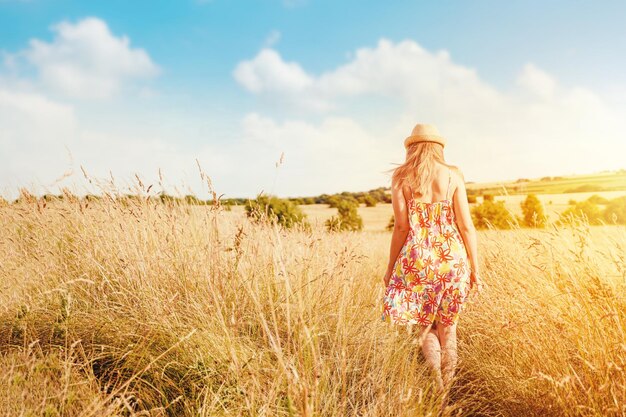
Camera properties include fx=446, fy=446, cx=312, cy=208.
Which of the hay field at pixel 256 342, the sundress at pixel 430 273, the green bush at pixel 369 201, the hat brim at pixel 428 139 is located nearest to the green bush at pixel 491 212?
the hay field at pixel 256 342

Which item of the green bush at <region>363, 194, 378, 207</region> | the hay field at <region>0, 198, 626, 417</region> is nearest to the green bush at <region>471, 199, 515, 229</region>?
the hay field at <region>0, 198, 626, 417</region>

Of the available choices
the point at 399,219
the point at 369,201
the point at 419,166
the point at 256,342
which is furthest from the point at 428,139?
the point at 369,201

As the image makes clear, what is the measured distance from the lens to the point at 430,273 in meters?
3.23

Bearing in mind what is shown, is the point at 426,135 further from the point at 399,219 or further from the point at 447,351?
the point at 447,351

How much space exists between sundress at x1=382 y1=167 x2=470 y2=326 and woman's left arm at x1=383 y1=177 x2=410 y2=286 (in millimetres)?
47

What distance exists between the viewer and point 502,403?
120 inches

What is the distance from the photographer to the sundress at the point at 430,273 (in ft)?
10.6

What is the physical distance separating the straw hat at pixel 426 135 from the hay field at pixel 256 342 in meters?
0.99

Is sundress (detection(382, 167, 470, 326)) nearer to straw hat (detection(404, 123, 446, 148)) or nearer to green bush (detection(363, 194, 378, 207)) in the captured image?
straw hat (detection(404, 123, 446, 148))

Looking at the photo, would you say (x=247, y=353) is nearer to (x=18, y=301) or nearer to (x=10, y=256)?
(x=18, y=301)

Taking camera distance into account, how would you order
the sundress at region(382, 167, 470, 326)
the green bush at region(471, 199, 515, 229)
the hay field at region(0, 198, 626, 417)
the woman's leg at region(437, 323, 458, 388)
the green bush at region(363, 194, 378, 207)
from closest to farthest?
the hay field at region(0, 198, 626, 417) → the woman's leg at region(437, 323, 458, 388) → the sundress at region(382, 167, 470, 326) → the green bush at region(471, 199, 515, 229) → the green bush at region(363, 194, 378, 207)

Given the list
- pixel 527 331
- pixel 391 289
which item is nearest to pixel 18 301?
pixel 391 289

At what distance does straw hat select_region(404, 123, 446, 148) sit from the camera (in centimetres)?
343

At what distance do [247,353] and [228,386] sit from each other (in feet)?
1.16
